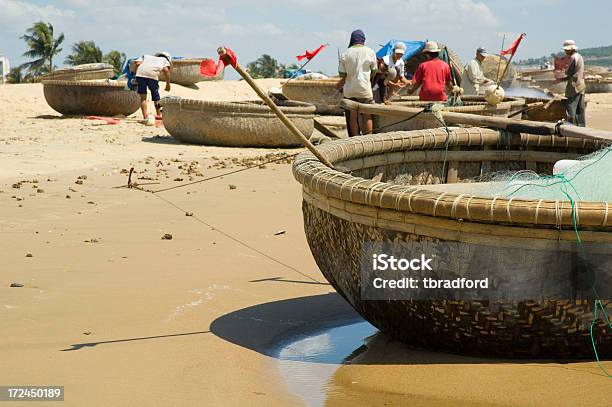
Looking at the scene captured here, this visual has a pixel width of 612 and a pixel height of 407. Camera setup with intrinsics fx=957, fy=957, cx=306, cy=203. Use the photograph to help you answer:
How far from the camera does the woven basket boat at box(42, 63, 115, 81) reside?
63.7ft

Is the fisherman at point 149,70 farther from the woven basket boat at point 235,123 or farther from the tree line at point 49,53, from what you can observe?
the tree line at point 49,53

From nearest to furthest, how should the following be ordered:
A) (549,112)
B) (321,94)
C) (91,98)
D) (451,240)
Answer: (451,240), (549,112), (91,98), (321,94)

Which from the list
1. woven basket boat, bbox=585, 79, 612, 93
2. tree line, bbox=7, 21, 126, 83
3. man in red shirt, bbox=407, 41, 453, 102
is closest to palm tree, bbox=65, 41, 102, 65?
tree line, bbox=7, 21, 126, 83

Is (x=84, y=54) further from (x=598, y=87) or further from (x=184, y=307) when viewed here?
(x=184, y=307)

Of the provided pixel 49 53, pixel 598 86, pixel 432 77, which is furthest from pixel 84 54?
pixel 432 77

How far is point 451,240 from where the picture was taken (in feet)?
11.5

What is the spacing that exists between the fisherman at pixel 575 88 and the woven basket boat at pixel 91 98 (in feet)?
23.8

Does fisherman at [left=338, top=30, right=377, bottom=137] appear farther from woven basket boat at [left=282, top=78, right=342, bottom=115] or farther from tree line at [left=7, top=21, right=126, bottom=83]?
tree line at [left=7, top=21, right=126, bottom=83]

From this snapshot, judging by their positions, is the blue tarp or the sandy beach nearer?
the sandy beach

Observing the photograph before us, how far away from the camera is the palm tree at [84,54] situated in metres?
52.2

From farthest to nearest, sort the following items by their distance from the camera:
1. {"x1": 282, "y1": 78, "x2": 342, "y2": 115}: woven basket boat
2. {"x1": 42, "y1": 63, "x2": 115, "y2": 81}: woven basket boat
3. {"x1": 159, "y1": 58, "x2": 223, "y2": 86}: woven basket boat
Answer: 1. {"x1": 159, "y1": 58, "x2": 223, "y2": 86}: woven basket boat
2. {"x1": 42, "y1": 63, "x2": 115, "y2": 81}: woven basket boat
3. {"x1": 282, "y1": 78, "x2": 342, "y2": 115}: woven basket boat

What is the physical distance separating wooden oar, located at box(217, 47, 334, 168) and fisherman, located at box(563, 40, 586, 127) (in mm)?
8256

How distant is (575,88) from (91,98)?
7883mm

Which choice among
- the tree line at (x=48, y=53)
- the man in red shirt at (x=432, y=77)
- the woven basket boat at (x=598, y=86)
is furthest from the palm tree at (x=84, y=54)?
the man in red shirt at (x=432, y=77)
